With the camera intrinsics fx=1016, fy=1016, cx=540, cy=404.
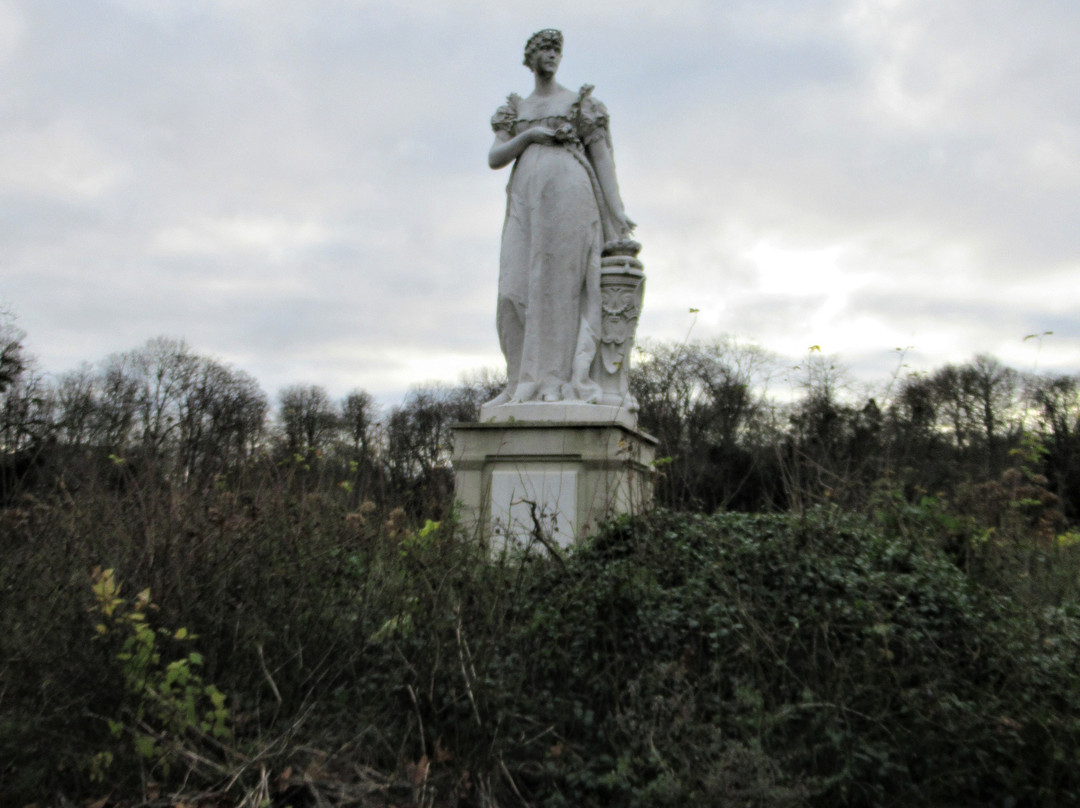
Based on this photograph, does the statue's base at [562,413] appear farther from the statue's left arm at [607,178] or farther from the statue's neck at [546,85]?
the statue's neck at [546,85]

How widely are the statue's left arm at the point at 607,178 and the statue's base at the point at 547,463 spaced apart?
1.65 meters

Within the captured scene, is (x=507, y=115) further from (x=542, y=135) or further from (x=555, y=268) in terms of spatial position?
(x=555, y=268)

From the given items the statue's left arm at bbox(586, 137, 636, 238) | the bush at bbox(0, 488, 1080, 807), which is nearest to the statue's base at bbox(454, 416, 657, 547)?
the statue's left arm at bbox(586, 137, 636, 238)

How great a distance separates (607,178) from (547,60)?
991 millimetres

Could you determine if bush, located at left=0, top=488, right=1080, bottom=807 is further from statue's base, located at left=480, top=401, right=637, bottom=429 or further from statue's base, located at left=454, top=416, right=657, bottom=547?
statue's base, located at left=480, top=401, right=637, bottom=429

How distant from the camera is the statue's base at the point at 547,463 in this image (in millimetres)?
6691

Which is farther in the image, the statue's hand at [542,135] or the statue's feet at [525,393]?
the statue's hand at [542,135]

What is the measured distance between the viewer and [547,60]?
771 centimetres

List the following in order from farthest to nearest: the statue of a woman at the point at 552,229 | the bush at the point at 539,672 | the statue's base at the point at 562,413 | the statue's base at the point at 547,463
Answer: the statue of a woman at the point at 552,229 → the statue's base at the point at 562,413 → the statue's base at the point at 547,463 → the bush at the point at 539,672

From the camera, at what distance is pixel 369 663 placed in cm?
390

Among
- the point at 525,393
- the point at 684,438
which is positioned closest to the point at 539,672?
the point at 525,393

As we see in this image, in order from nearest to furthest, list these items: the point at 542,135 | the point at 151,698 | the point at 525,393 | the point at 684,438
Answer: the point at 151,698
the point at 525,393
the point at 542,135
the point at 684,438

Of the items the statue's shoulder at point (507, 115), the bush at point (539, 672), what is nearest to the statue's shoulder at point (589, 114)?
the statue's shoulder at point (507, 115)

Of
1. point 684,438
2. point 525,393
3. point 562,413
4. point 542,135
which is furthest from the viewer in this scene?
point 684,438
